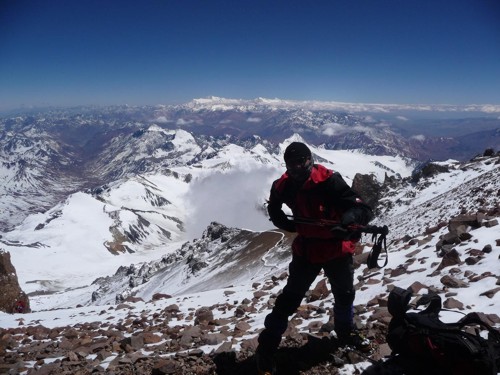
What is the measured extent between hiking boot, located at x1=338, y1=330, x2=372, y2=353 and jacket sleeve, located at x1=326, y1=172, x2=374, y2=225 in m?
2.63

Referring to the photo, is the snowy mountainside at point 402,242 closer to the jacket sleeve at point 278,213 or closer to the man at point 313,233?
the man at point 313,233

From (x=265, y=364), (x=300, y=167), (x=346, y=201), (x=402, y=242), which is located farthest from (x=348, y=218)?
(x=402, y=242)

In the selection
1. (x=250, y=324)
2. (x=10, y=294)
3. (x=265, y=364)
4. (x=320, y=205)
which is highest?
(x=320, y=205)

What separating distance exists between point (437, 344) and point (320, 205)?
2.91 metres

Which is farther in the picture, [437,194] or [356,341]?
[437,194]

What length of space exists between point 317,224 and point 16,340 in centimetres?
1406

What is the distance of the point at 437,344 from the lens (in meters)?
5.12

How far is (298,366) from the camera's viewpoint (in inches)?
283

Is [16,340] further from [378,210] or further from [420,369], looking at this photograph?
[378,210]

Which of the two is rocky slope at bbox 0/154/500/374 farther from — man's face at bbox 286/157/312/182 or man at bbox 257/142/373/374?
man's face at bbox 286/157/312/182

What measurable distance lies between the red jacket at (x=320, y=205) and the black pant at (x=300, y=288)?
0.79 ft

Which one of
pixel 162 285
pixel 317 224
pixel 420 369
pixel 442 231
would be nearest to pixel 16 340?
pixel 317 224

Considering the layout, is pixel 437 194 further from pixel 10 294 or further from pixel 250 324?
pixel 10 294

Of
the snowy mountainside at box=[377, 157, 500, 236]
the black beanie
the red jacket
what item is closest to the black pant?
the red jacket
